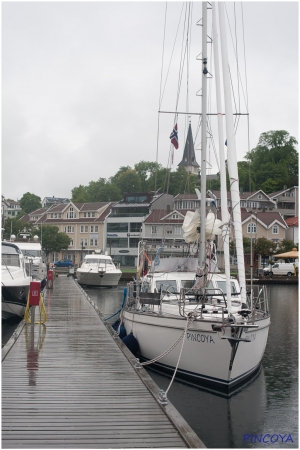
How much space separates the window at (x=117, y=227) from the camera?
299 feet

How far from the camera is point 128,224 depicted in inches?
3573

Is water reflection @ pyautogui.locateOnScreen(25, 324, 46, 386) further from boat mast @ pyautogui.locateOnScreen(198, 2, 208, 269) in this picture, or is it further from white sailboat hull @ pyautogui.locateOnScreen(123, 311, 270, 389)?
boat mast @ pyautogui.locateOnScreen(198, 2, 208, 269)

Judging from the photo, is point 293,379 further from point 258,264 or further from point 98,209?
point 98,209

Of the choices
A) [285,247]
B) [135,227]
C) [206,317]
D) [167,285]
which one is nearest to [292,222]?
[285,247]

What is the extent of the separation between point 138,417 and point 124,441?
40.6 inches

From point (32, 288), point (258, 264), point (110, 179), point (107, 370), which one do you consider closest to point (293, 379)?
point (107, 370)

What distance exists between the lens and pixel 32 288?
1473 centimetres

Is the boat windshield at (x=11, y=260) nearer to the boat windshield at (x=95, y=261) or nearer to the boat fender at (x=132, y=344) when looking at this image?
the boat fender at (x=132, y=344)

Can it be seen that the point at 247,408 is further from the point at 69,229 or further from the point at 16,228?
the point at 69,229

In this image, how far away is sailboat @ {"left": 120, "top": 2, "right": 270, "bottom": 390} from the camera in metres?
12.6

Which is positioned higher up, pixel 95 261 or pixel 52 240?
pixel 52 240

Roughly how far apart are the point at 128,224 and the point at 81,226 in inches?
449

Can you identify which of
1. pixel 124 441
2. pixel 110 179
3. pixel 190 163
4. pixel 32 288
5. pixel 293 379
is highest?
pixel 110 179

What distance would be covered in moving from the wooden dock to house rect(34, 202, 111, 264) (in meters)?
79.4
